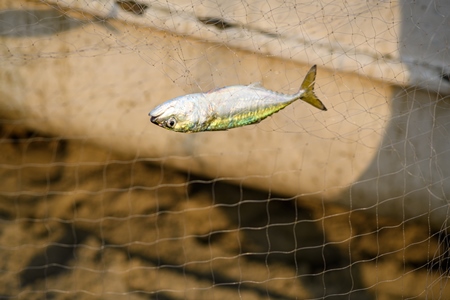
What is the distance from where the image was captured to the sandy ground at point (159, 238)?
2936mm

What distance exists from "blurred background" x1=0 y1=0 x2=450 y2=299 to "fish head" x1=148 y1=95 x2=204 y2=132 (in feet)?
2.45

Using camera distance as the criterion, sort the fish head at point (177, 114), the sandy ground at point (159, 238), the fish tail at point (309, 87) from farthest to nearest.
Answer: the sandy ground at point (159, 238) → the fish tail at point (309, 87) → the fish head at point (177, 114)

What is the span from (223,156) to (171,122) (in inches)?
43.6

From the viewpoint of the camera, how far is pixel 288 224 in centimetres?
293

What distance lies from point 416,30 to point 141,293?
68.2 inches

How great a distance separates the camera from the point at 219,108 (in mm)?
1732

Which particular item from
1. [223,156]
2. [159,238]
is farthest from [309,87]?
[159,238]

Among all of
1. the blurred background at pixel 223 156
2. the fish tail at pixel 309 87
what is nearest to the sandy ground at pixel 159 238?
the blurred background at pixel 223 156

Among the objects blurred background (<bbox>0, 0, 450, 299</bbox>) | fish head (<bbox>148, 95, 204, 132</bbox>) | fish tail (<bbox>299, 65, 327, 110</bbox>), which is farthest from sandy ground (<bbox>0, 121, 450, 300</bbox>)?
fish head (<bbox>148, 95, 204, 132</bbox>)

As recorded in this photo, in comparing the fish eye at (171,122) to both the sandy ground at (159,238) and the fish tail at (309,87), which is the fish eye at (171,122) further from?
the sandy ground at (159,238)

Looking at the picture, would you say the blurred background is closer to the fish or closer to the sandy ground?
the sandy ground

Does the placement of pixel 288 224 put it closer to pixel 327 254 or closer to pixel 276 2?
pixel 327 254

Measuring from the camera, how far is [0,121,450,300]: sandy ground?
2.94 meters

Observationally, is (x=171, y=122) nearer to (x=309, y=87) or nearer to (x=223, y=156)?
(x=309, y=87)
